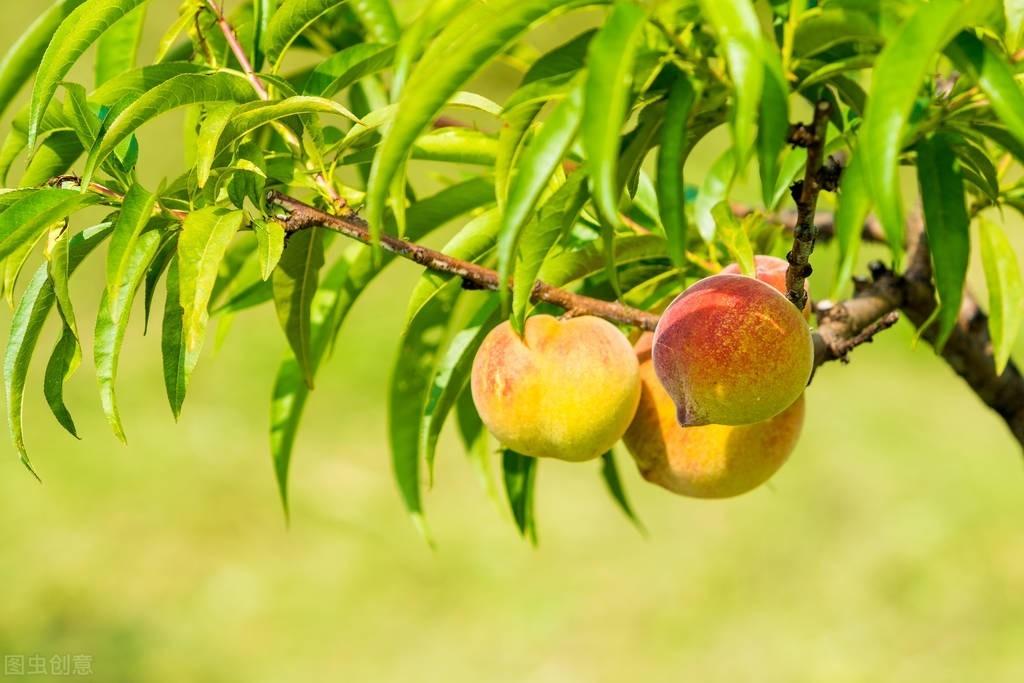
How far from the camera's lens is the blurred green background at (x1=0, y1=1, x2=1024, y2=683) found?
109 inches

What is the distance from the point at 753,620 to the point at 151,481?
188cm

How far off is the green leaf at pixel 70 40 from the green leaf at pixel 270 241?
0.49ft

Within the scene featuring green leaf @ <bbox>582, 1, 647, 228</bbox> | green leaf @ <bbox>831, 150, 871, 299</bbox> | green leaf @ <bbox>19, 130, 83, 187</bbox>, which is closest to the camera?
green leaf @ <bbox>582, 1, 647, 228</bbox>

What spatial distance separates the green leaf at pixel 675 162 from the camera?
61cm

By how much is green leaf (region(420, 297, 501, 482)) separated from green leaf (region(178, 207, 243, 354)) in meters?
0.28

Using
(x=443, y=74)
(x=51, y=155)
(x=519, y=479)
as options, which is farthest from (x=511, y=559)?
(x=443, y=74)

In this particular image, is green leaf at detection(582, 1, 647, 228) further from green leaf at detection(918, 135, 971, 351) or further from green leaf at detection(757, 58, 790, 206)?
green leaf at detection(918, 135, 971, 351)

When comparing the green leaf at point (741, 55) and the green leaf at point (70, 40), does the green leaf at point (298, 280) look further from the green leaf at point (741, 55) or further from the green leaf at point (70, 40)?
the green leaf at point (741, 55)

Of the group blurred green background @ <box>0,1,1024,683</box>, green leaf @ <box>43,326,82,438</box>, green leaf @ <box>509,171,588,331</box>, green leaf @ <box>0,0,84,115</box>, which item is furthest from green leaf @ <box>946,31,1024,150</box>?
blurred green background @ <box>0,1,1024,683</box>

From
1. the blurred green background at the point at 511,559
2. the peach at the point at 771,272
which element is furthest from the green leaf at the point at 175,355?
the blurred green background at the point at 511,559

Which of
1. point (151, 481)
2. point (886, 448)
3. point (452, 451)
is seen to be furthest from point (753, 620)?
point (151, 481)

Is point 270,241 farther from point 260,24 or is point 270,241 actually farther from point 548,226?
point 260,24

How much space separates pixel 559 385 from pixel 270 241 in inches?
9.5

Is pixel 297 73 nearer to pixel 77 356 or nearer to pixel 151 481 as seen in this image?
pixel 77 356
